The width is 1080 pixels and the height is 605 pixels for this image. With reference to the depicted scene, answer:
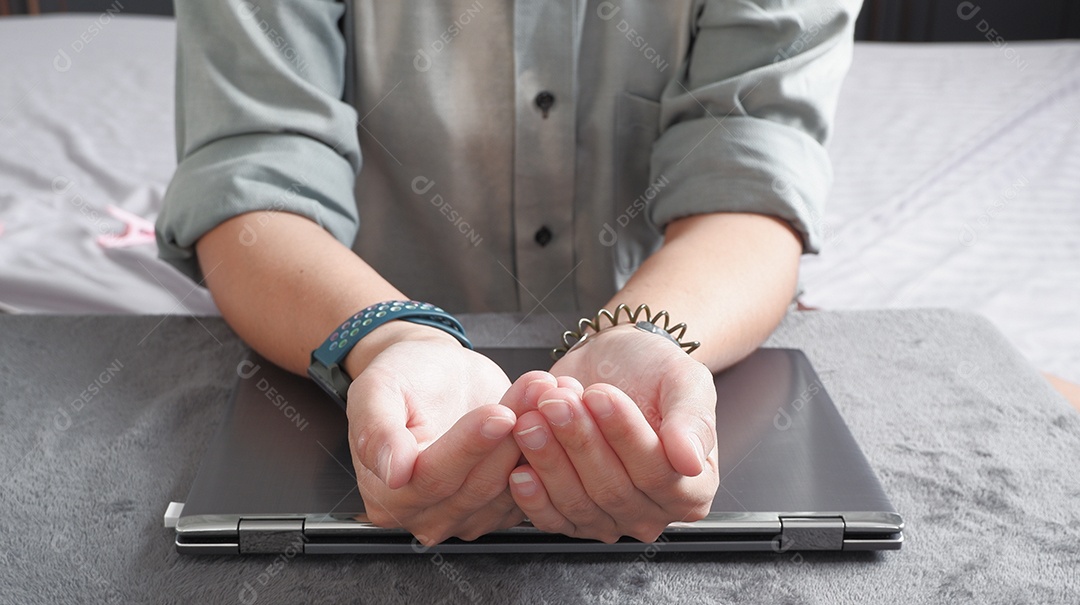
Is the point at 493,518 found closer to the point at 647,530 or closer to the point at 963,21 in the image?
the point at 647,530

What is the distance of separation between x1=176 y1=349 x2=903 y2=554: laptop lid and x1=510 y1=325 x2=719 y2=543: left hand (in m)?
0.02

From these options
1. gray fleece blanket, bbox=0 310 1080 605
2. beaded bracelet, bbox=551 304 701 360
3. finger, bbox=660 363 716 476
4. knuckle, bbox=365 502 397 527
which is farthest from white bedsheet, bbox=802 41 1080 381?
knuckle, bbox=365 502 397 527

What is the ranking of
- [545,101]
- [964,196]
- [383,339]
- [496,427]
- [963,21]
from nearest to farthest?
[496,427]
[383,339]
[545,101]
[964,196]
[963,21]

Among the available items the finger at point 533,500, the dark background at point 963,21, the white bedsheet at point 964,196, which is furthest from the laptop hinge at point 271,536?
the dark background at point 963,21

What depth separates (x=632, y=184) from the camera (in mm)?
843

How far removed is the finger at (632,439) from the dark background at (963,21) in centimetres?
230

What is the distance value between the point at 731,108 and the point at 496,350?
0.96ft

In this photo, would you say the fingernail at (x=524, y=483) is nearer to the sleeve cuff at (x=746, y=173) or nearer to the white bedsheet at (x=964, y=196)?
the sleeve cuff at (x=746, y=173)

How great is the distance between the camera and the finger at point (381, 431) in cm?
41

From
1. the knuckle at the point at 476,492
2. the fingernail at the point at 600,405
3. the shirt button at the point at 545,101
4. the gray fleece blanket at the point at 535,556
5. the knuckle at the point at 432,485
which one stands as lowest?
the gray fleece blanket at the point at 535,556

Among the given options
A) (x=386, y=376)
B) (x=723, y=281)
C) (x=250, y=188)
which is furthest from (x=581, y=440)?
(x=250, y=188)

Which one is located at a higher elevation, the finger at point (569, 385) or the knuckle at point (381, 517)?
the finger at point (569, 385)

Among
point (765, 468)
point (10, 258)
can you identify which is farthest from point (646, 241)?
point (10, 258)

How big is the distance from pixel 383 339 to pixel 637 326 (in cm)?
16
